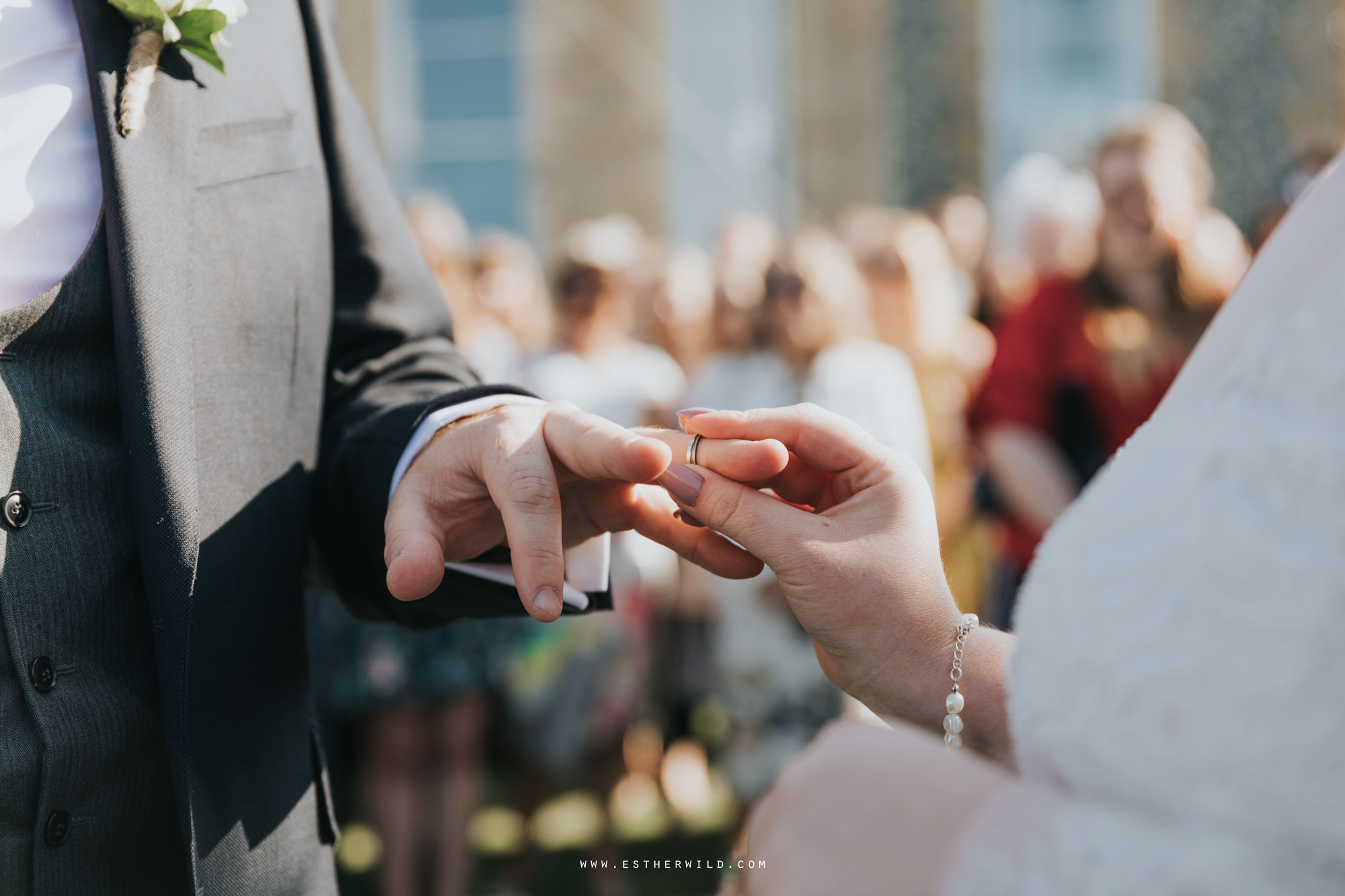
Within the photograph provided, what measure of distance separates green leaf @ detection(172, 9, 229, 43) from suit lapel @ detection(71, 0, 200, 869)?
0.31ft

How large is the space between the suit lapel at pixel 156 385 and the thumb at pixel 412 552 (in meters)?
0.21

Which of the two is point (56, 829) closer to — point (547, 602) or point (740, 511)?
point (547, 602)

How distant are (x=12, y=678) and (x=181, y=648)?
149 mm

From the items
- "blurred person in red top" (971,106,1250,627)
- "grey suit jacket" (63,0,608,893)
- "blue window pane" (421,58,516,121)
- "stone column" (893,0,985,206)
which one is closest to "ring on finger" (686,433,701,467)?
"grey suit jacket" (63,0,608,893)

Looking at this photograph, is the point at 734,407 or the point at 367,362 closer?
the point at 367,362

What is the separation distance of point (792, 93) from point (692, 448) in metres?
9.93

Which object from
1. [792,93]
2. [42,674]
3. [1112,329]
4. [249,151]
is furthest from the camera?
[792,93]

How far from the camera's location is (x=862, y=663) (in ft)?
3.78

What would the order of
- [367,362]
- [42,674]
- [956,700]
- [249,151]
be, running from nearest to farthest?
[42,674] < [956,700] < [249,151] < [367,362]

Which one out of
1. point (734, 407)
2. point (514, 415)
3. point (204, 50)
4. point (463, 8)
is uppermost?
point (463, 8)

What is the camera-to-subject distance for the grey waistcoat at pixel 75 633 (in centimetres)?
101

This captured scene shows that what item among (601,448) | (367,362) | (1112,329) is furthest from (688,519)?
(1112,329)

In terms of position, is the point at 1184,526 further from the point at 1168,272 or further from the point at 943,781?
the point at 1168,272

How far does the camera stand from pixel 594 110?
10242 millimetres
